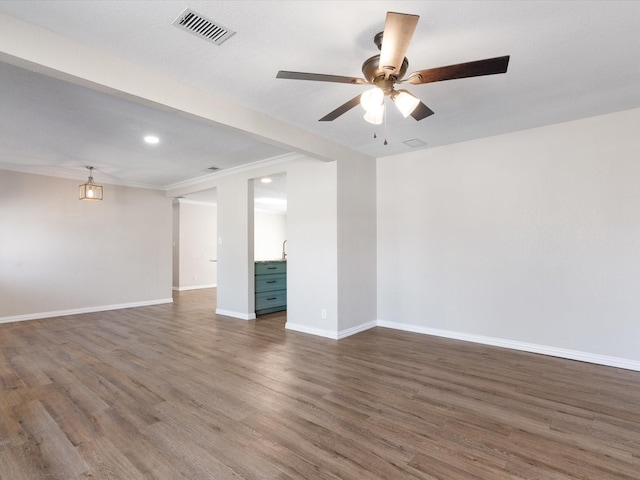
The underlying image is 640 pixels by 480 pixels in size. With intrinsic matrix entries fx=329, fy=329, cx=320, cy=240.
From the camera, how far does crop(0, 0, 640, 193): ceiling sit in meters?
1.92

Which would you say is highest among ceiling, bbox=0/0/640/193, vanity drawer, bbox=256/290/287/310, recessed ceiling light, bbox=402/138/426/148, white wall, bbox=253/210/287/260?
ceiling, bbox=0/0/640/193

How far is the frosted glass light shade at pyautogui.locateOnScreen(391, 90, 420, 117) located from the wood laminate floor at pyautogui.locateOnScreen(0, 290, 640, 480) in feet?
7.04

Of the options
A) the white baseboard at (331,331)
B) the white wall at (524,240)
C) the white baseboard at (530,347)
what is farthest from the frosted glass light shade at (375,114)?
the white baseboard at (530,347)

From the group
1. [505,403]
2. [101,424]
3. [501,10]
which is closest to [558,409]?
[505,403]

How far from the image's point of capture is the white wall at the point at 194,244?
9227 mm

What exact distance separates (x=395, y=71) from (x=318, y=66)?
2.41ft

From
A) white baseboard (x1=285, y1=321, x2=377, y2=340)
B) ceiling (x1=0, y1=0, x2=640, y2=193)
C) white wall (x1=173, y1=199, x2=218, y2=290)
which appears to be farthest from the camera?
white wall (x1=173, y1=199, x2=218, y2=290)

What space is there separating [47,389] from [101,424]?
999 millimetres

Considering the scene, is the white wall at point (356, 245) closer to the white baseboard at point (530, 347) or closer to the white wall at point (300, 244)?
the white wall at point (300, 244)

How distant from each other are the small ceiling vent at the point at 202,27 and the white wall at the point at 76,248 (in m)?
5.46

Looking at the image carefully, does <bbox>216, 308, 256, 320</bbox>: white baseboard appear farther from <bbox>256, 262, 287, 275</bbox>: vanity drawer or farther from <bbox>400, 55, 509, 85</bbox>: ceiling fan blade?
<bbox>400, 55, 509, 85</bbox>: ceiling fan blade

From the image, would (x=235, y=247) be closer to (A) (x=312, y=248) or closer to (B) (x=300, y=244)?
(B) (x=300, y=244)

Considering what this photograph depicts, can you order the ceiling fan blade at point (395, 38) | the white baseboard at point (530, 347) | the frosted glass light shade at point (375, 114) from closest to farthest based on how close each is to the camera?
the ceiling fan blade at point (395, 38), the frosted glass light shade at point (375, 114), the white baseboard at point (530, 347)

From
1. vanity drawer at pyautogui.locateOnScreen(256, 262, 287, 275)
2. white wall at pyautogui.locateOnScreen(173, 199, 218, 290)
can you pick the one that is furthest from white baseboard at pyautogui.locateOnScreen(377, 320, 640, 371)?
white wall at pyautogui.locateOnScreen(173, 199, 218, 290)
